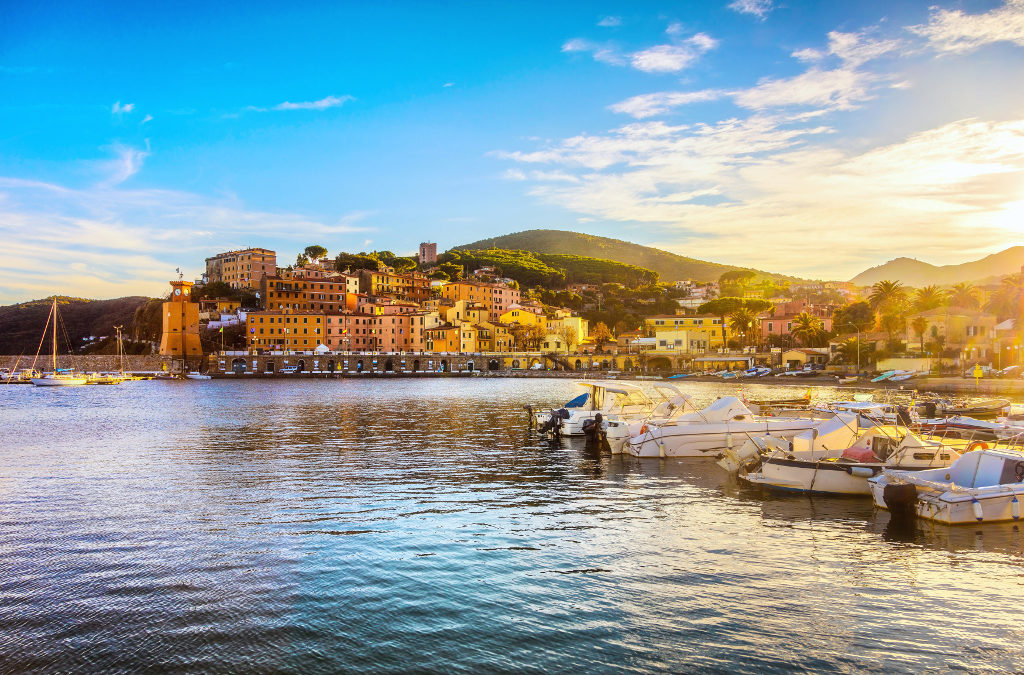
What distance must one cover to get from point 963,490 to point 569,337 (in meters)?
111

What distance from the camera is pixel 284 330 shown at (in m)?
112

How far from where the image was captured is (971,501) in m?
14.0

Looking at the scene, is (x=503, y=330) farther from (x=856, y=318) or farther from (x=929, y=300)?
(x=929, y=300)

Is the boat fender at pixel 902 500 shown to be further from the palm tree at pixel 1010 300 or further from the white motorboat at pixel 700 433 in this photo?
the palm tree at pixel 1010 300

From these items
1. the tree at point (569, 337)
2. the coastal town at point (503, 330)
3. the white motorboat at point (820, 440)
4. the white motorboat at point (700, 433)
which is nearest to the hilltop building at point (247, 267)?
the coastal town at point (503, 330)

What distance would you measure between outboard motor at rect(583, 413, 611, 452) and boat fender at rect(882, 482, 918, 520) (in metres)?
13.4

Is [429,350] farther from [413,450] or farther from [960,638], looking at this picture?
[960,638]

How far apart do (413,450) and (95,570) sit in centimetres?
1554

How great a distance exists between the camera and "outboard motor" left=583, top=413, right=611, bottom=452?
27.7 m

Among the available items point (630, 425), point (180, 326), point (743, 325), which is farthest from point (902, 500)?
point (180, 326)

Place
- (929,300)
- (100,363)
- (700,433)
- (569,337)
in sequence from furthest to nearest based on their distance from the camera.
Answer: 1. (569,337)
2. (100,363)
3. (929,300)
4. (700,433)

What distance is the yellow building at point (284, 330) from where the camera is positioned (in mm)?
110375

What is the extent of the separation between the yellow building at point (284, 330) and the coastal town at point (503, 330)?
175 millimetres

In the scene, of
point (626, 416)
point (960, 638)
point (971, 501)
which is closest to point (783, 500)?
point (971, 501)
